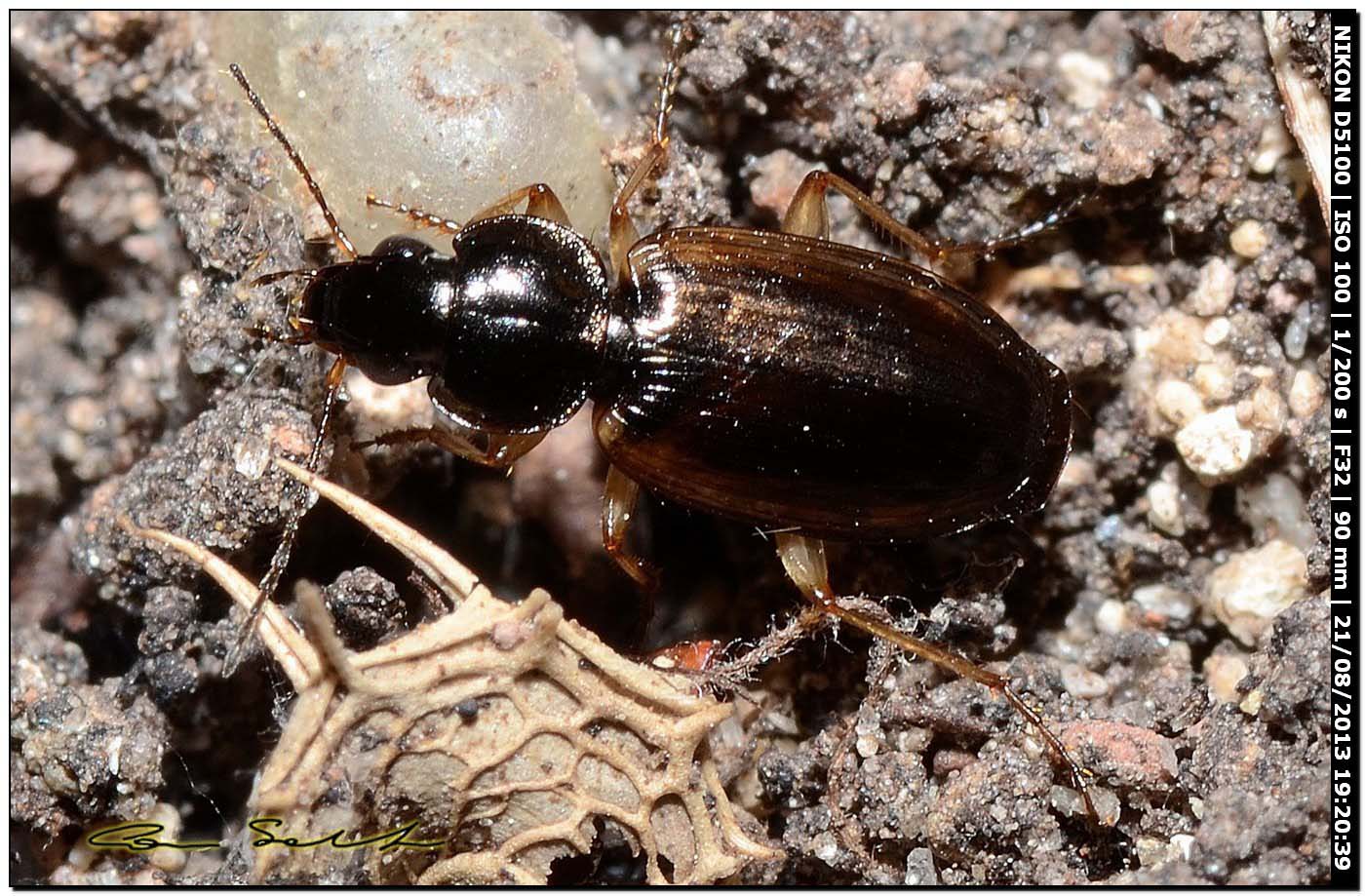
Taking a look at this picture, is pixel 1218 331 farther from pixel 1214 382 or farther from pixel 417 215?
pixel 417 215

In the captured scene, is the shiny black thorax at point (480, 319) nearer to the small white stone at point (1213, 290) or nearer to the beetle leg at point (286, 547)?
the beetle leg at point (286, 547)

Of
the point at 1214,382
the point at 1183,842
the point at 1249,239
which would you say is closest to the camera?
the point at 1183,842

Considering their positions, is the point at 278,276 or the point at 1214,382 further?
the point at 1214,382

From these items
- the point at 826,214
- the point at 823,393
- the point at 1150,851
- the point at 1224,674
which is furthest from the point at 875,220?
the point at 1150,851

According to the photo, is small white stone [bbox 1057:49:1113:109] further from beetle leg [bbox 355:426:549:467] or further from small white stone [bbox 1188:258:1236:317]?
beetle leg [bbox 355:426:549:467]

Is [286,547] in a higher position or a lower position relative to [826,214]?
lower

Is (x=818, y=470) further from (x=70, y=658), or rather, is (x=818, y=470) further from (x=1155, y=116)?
(x=70, y=658)

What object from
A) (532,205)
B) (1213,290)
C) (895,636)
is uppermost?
(1213,290)
